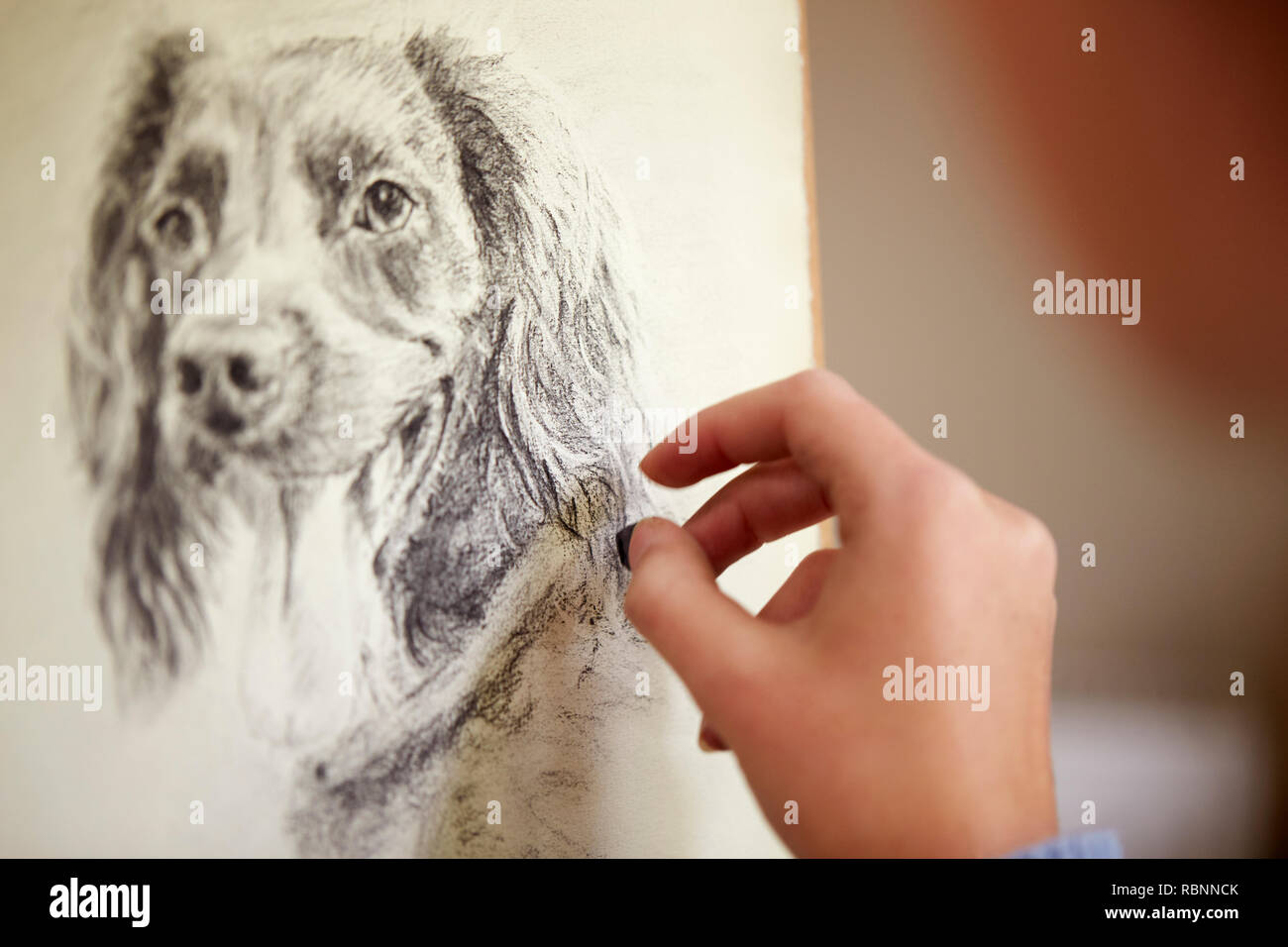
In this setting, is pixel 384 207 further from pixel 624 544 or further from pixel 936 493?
pixel 936 493

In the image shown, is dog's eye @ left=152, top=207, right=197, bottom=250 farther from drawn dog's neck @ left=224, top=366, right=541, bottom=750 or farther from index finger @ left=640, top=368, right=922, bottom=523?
index finger @ left=640, top=368, right=922, bottom=523

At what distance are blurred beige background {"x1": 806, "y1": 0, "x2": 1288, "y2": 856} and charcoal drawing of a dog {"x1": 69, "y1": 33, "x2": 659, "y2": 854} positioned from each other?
383 millimetres

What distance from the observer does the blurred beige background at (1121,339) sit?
72 cm

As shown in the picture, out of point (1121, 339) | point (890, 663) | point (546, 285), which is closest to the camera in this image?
point (890, 663)

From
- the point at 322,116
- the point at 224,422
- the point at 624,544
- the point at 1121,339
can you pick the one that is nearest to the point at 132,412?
the point at 224,422

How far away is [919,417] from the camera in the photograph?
72 cm

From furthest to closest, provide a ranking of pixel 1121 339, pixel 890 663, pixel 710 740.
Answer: pixel 1121 339, pixel 710 740, pixel 890 663

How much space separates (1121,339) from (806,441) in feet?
2.02

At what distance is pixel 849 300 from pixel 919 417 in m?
0.15

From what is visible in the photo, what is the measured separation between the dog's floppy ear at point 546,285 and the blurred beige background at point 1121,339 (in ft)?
1.03

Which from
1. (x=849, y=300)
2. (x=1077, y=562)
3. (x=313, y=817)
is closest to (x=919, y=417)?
(x=849, y=300)

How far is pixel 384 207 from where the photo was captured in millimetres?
531
